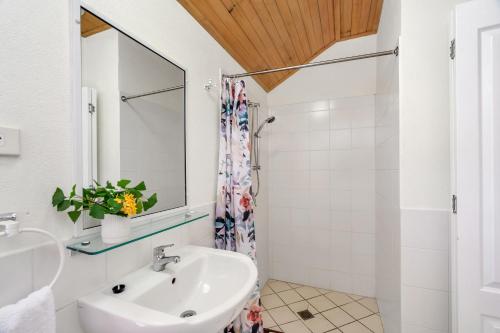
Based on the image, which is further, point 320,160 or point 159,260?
point 320,160

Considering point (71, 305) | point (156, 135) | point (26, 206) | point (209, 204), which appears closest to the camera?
point (26, 206)

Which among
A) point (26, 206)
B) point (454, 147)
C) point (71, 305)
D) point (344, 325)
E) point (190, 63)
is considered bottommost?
point (344, 325)

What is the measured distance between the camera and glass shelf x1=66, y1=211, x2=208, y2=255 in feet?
2.45

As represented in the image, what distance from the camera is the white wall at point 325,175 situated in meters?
2.36

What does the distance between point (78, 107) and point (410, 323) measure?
6.00 ft

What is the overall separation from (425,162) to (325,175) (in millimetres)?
1308

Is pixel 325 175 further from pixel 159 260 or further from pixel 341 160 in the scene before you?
pixel 159 260

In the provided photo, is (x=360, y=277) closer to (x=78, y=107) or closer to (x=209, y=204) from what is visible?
(x=209, y=204)

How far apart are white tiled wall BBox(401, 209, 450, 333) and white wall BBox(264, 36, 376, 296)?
1155mm

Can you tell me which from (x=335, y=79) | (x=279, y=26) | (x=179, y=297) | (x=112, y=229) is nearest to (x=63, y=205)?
(x=112, y=229)

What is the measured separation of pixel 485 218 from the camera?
99 centimetres

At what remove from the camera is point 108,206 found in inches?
30.3

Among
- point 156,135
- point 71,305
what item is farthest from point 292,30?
point 71,305

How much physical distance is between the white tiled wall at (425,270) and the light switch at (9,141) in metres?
1.61
